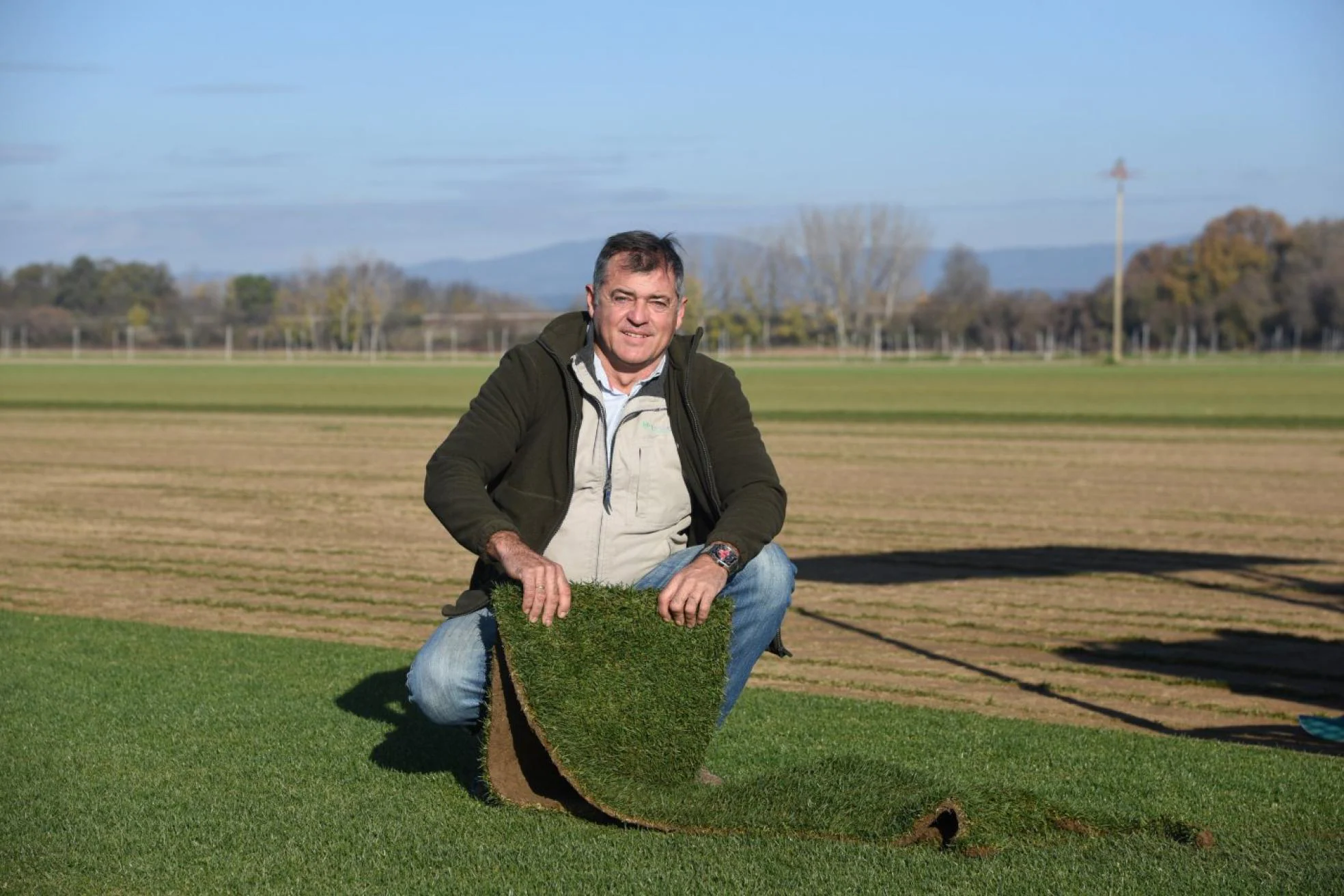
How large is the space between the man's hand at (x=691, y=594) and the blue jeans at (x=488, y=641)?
0.24m

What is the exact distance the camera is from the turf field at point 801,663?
4527mm

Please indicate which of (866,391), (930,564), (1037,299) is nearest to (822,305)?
(1037,299)

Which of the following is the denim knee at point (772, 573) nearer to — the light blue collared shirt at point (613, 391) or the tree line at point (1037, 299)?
the light blue collared shirt at point (613, 391)

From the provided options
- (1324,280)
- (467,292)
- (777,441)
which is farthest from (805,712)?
(467,292)

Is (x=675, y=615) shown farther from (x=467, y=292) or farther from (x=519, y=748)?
(x=467, y=292)

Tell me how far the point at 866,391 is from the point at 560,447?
47.3 metres

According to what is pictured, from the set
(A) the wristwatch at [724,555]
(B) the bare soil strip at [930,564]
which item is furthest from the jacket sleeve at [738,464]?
(B) the bare soil strip at [930,564]

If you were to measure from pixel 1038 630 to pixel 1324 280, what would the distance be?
127 meters

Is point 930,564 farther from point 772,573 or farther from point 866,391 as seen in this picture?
point 866,391

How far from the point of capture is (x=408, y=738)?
6125 millimetres

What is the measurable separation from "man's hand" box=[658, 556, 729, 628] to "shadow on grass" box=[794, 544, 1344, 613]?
23.0ft

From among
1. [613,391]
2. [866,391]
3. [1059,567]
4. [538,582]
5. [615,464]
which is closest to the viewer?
[538,582]

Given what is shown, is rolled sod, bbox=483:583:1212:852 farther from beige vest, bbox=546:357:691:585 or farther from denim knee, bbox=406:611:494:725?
beige vest, bbox=546:357:691:585

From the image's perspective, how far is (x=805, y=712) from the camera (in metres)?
6.93
